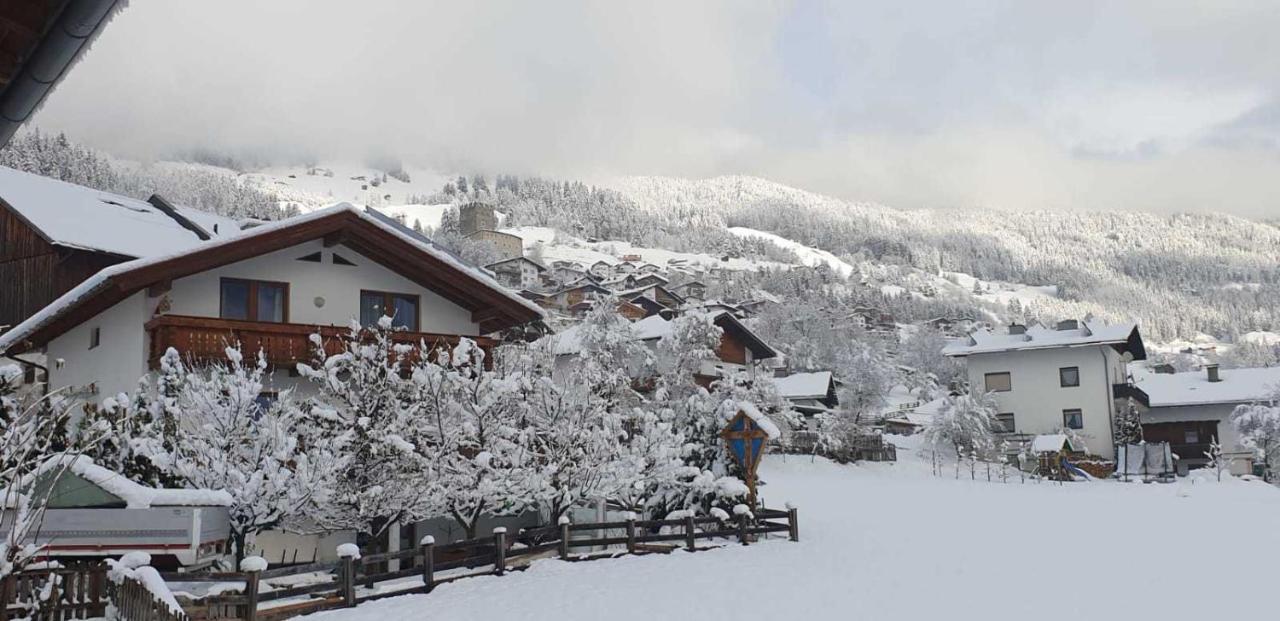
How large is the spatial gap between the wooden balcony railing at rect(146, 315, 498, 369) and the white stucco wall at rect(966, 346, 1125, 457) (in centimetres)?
4278

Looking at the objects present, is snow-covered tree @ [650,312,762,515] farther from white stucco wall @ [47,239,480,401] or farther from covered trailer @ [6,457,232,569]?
covered trailer @ [6,457,232,569]

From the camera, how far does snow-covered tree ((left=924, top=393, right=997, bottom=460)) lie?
2071 inches

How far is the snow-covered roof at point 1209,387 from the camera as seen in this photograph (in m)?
63.8

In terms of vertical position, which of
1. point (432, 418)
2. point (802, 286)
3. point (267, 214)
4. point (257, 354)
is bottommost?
point (432, 418)

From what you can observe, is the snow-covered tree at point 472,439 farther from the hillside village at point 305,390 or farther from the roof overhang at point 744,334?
the roof overhang at point 744,334

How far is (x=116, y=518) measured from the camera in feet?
47.3

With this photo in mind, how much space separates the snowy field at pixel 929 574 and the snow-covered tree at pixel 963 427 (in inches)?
695

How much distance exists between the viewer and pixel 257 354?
2192cm

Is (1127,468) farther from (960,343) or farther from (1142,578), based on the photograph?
(1142,578)

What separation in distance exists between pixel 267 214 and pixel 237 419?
185m

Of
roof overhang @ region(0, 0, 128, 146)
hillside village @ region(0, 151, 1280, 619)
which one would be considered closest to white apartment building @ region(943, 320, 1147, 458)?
hillside village @ region(0, 151, 1280, 619)

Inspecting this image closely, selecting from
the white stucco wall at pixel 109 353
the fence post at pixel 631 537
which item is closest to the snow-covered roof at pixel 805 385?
the fence post at pixel 631 537

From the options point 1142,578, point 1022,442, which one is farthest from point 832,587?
point 1022,442

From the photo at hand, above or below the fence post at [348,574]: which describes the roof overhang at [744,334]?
above
